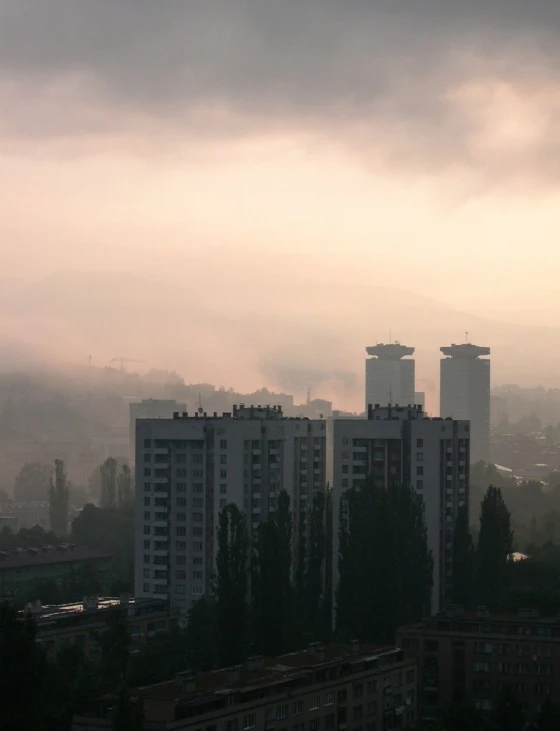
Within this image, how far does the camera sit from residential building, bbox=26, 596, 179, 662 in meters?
41.1

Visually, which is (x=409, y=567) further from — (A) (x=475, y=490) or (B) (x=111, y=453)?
(B) (x=111, y=453)

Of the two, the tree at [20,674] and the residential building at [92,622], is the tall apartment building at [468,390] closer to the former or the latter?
the residential building at [92,622]

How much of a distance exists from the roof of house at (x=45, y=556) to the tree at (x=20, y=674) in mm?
29967

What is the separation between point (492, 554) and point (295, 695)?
2010cm

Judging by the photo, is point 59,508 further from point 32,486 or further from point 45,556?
point 32,486

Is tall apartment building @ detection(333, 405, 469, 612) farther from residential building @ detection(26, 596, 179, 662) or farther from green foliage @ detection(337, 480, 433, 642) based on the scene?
residential building @ detection(26, 596, 179, 662)

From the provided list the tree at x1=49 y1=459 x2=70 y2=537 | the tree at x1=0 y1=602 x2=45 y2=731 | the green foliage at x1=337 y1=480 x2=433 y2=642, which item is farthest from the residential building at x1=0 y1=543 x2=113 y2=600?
the tree at x1=0 y1=602 x2=45 y2=731

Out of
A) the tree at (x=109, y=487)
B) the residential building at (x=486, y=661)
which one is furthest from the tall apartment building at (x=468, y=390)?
the residential building at (x=486, y=661)

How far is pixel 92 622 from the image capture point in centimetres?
4284

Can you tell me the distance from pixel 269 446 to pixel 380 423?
4.04 metres

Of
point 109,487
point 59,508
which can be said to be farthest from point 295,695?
point 109,487

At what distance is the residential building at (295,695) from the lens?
29141mm

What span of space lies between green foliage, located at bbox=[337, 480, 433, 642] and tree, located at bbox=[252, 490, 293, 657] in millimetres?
1858

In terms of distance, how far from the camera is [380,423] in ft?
180
